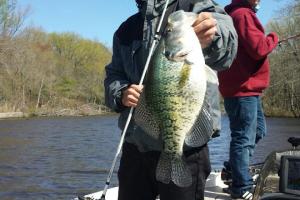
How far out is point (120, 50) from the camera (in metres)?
3.51

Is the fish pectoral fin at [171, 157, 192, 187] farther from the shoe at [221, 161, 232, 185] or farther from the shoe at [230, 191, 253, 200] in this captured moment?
the shoe at [221, 161, 232, 185]

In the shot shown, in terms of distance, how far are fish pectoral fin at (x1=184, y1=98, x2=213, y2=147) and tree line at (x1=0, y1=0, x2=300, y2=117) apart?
1745 inches

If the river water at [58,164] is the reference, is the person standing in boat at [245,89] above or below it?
above

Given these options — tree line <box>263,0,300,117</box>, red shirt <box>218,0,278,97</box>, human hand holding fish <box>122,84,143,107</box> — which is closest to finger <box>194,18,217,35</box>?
human hand holding fish <box>122,84,143,107</box>

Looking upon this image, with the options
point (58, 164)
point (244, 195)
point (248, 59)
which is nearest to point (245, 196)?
point (244, 195)

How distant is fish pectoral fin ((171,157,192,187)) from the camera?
9.66ft

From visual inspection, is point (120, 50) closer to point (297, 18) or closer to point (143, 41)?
point (143, 41)

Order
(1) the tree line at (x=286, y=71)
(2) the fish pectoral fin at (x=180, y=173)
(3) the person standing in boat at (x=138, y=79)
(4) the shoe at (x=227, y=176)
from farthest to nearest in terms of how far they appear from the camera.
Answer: (1) the tree line at (x=286, y=71)
(4) the shoe at (x=227, y=176)
(3) the person standing in boat at (x=138, y=79)
(2) the fish pectoral fin at (x=180, y=173)

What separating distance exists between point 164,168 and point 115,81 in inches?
30.1

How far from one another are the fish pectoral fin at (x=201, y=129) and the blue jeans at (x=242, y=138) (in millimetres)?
2336

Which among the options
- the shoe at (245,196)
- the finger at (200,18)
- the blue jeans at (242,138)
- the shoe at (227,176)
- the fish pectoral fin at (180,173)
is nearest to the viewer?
the finger at (200,18)

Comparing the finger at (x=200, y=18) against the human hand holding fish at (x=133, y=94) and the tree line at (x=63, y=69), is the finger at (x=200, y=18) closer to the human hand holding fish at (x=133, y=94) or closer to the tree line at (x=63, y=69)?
the human hand holding fish at (x=133, y=94)

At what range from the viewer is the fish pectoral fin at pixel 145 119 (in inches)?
116

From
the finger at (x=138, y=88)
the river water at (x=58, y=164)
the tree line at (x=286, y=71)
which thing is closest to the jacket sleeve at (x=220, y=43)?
the finger at (x=138, y=88)
